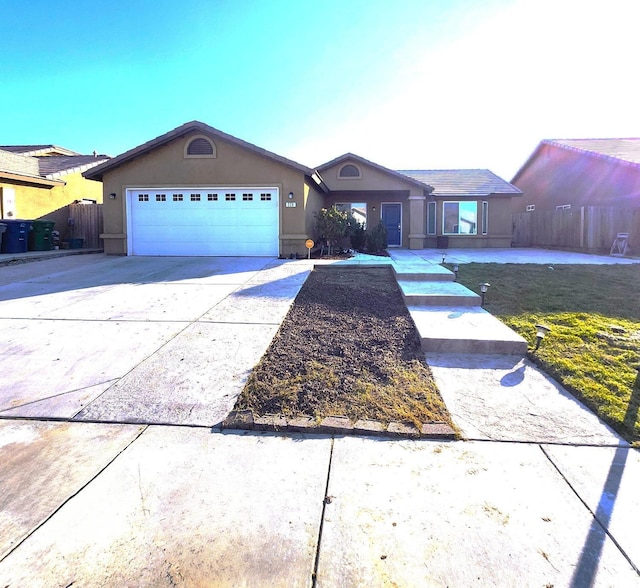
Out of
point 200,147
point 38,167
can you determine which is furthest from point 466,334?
point 38,167

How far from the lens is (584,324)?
5566 millimetres

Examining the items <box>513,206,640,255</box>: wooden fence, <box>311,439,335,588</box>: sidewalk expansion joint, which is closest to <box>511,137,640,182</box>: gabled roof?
<box>513,206,640,255</box>: wooden fence

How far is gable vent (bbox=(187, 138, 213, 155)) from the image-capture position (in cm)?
1334

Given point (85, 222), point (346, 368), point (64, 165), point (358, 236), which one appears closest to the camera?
point (346, 368)

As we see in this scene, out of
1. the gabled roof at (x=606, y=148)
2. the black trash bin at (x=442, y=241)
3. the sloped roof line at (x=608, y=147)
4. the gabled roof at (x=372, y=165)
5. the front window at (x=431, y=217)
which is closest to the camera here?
the gabled roof at (x=606, y=148)

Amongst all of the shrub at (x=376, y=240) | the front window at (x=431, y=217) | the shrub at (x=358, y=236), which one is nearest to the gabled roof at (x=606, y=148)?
the front window at (x=431, y=217)

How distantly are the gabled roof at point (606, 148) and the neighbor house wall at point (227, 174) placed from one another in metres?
13.7

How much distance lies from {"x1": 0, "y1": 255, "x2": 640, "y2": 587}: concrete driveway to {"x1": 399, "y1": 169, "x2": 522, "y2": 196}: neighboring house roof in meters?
16.8

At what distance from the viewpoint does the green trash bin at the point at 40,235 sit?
15.0m

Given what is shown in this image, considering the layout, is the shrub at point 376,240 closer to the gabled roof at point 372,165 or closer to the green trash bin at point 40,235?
the gabled roof at point 372,165

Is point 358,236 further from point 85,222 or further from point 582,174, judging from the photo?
point 582,174

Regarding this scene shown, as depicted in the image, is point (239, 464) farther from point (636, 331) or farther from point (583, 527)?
point (636, 331)

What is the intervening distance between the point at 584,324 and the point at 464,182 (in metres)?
16.6

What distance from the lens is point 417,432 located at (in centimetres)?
310
